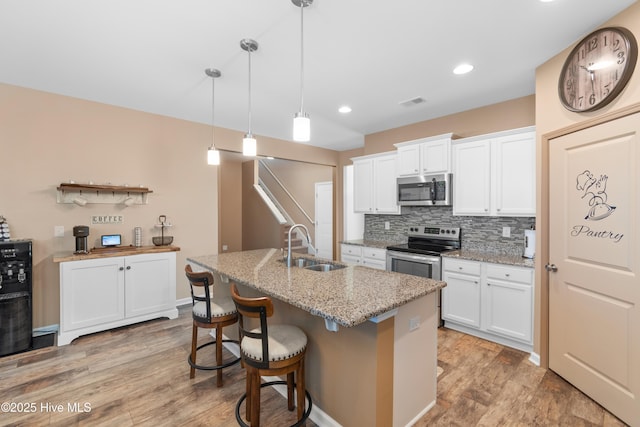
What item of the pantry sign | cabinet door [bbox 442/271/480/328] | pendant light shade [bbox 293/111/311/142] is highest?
pendant light shade [bbox 293/111/311/142]

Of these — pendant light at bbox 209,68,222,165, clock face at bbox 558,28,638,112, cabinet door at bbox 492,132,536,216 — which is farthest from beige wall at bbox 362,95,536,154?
pendant light at bbox 209,68,222,165

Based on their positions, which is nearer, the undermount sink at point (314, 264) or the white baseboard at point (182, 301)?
the undermount sink at point (314, 264)

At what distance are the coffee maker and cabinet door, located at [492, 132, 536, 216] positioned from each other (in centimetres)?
471

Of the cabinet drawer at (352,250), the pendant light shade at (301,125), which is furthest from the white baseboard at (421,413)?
the cabinet drawer at (352,250)

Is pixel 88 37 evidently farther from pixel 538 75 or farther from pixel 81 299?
pixel 538 75

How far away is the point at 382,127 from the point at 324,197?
3.23 metres

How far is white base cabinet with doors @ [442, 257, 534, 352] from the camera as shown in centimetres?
285

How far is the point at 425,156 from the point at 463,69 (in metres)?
1.35

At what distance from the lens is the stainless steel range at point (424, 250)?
138 inches

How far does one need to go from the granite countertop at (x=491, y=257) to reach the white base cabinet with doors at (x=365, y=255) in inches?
36.7

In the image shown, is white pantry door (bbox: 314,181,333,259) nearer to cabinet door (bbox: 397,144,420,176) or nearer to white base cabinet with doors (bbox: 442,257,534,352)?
cabinet door (bbox: 397,144,420,176)

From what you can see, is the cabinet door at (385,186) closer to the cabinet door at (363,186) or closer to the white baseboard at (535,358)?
the cabinet door at (363,186)

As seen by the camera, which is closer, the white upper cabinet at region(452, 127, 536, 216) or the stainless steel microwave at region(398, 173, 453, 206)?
the white upper cabinet at region(452, 127, 536, 216)

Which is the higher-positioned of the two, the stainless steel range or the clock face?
the clock face
